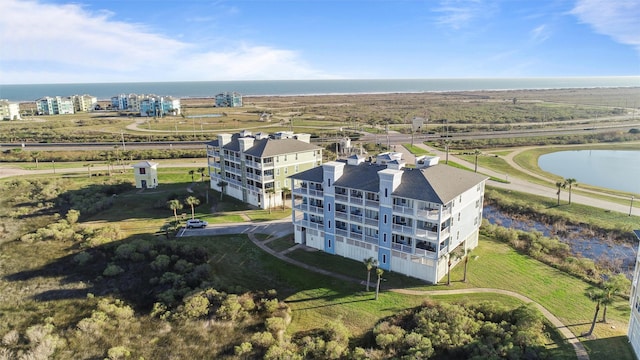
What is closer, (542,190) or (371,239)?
(371,239)

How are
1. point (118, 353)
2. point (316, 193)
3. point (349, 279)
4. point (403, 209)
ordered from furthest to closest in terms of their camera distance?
point (316, 193) < point (349, 279) < point (403, 209) < point (118, 353)

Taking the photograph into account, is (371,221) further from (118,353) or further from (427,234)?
(118,353)

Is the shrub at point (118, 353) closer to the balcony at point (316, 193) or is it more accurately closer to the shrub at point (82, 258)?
the shrub at point (82, 258)

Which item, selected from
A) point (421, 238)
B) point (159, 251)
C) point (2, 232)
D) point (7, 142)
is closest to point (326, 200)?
point (421, 238)

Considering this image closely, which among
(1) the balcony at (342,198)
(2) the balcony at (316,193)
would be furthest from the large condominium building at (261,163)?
(1) the balcony at (342,198)

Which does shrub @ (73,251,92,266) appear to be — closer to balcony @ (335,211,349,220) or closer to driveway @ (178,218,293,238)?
driveway @ (178,218,293,238)

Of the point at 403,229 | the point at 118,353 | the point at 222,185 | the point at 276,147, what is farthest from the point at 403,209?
the point at 222,185
